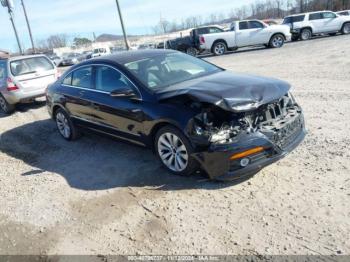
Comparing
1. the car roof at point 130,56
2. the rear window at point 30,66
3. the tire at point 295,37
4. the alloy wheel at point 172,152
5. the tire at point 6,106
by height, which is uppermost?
the car roof at point 130,56

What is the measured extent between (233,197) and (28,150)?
454cm

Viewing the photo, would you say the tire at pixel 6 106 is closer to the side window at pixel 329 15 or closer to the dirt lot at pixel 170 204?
the dirt lot at pixel 170 204

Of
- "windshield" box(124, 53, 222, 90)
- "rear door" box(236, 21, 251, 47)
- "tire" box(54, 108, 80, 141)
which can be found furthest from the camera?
"rear door" box(236, 21, 251, 47)

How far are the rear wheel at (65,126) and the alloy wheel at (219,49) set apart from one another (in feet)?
51.2

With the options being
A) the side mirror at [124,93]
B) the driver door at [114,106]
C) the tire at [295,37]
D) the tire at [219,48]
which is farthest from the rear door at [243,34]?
the side mirror at [124,93]

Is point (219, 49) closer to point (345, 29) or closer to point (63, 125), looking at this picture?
point (345, 29)

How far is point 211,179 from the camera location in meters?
4.29

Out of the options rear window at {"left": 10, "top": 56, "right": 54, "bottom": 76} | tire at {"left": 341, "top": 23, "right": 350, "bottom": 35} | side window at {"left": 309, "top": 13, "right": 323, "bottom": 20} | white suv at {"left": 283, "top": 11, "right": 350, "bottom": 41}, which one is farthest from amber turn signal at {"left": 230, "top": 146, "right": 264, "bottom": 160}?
tire at {"left": 341, "top": 23, "right": 350, "bottom": 35}

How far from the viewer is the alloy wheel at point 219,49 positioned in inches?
834

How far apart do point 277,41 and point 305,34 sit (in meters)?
3.73

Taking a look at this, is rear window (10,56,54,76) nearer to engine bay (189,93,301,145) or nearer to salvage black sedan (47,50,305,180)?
salvage black sedan (47,50,305,180)

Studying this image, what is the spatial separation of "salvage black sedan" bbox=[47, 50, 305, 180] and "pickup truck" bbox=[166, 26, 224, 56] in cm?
1600

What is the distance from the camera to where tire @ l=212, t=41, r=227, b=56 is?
2112 cm

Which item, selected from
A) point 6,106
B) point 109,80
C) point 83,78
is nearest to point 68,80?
point 83,78
